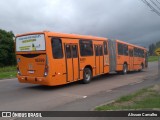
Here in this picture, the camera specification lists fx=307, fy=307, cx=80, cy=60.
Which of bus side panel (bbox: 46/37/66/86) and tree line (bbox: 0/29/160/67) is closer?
bus side panel (bbox: 46/37/66/86)

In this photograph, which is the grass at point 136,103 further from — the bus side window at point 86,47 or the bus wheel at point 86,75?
the bus side window at point 86,47

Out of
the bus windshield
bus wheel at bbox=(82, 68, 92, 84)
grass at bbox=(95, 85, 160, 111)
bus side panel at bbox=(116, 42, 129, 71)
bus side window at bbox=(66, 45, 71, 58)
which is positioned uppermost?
the bus windshield

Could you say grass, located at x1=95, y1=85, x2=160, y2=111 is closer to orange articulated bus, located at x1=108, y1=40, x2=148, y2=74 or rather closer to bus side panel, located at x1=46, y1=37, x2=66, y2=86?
bus side panel, located at x1=46, y1=37, x2=66, y2=86

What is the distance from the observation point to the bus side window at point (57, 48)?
50.3ft

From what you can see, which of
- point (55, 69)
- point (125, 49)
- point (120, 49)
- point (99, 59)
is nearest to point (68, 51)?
point (55, 69)

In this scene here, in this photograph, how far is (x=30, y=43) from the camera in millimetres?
15570

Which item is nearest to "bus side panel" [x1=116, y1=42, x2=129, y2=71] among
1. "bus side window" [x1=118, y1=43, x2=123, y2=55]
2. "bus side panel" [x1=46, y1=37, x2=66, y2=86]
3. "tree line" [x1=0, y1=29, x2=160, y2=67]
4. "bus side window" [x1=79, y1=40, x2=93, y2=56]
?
"bus side window" [x1=118, y1=43, x2=123, y2=55]

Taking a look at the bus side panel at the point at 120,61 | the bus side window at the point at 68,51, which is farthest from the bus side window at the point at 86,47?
the bus side panel at the point at 120,61

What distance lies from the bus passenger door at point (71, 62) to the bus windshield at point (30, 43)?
5.80 feet

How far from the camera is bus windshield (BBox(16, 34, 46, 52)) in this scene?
1509 centimetres

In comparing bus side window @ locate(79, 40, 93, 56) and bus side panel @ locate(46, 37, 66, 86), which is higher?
bus side window @ locate(79, 40, 93, 56)

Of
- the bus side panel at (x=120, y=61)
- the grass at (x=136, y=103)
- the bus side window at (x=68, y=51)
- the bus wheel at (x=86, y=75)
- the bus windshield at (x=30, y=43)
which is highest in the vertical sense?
the bus windshield at (x=30, y=43)

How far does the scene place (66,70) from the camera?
16234 mm

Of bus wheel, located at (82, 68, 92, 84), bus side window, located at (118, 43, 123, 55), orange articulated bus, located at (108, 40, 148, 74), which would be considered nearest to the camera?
bus wheel, located at (82, 68, 92, 84)
